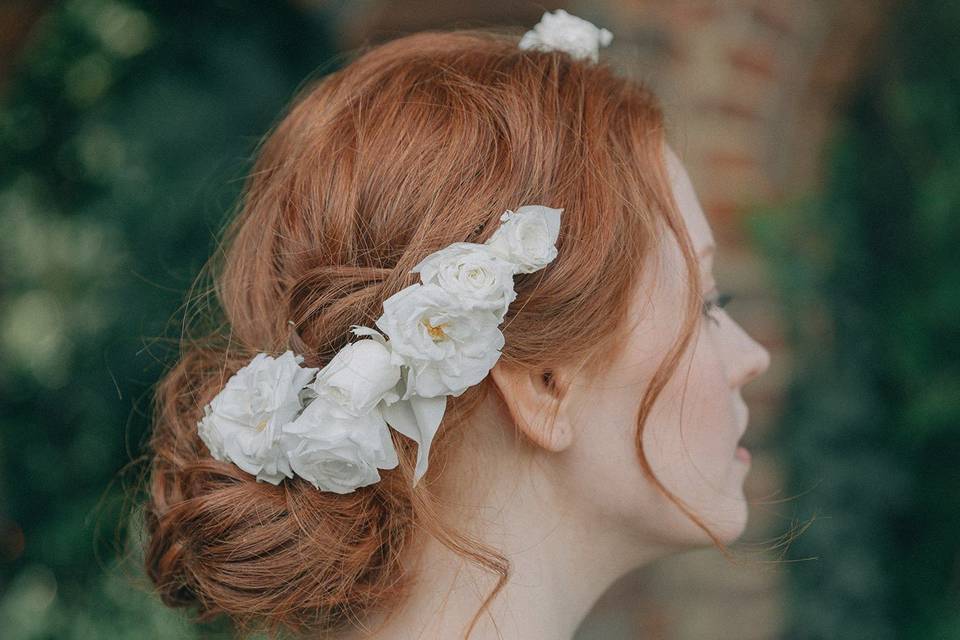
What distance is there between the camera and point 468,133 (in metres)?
1.12

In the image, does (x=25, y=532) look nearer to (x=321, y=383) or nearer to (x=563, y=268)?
(x=321, y=383)

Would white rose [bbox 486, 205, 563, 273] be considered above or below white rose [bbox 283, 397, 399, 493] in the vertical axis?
above

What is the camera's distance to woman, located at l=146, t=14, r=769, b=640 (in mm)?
1096

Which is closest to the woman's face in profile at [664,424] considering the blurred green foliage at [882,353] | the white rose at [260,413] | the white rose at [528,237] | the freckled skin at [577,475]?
the freckled skin at [577,475]

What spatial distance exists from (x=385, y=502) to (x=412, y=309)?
0.95ft

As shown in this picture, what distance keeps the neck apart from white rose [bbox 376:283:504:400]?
197mm

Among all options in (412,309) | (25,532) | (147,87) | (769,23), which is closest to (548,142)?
(412,309)

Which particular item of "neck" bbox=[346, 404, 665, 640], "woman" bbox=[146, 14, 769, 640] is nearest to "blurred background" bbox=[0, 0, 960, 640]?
"woman" bbox=[146, 14, 769, 640]

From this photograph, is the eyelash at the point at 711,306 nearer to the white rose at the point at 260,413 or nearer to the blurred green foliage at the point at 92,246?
the white rose at the point at 260,413

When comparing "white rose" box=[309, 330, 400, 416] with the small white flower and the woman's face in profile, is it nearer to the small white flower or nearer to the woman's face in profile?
the woman's face in profile

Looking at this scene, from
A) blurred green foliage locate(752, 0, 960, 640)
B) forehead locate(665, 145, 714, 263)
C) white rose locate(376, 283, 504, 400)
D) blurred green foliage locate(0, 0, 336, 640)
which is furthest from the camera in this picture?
blurred green foliage locate(752, 0, 960, 640)

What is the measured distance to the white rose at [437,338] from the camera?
0.97 meters

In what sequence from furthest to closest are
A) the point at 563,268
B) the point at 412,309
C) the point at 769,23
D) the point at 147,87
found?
the point at 769,23 → the point at 147,87 → the point at 563,268 → the point at 412,309

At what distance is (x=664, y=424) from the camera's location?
3.89ft
